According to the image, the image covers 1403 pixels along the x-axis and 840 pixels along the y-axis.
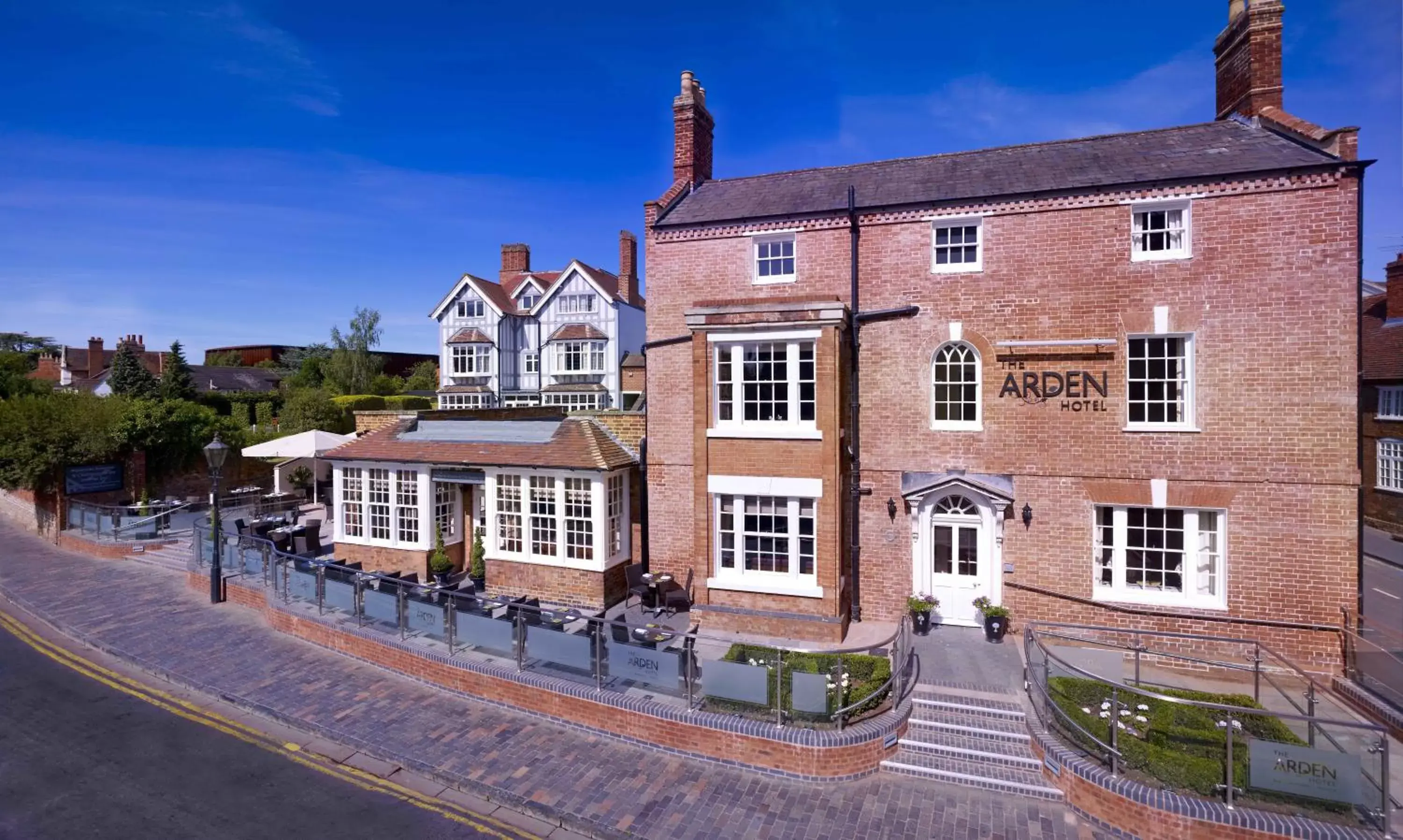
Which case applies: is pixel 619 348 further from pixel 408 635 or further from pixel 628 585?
pixel 408 635

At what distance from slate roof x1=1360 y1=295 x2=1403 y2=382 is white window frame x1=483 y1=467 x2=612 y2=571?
30421 mm

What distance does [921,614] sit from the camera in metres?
12.9

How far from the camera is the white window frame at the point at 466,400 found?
1606 inches

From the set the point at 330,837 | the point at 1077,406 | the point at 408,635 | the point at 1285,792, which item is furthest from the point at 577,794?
the point at 1077,406

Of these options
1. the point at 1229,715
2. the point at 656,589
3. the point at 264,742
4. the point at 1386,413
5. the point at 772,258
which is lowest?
the point at 264,742

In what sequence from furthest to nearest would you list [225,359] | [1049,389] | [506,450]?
1. [225,359]
2. [506,450]
3. [1049,389]

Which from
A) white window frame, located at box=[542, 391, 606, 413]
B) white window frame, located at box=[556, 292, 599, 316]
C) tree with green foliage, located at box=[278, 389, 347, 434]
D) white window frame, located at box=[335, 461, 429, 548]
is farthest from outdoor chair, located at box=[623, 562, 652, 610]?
tree with green foliage, located at box=[278, 389, 347, 434]

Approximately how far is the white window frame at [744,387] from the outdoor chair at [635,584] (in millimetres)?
3681

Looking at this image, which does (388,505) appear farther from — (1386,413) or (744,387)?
(1386,413)

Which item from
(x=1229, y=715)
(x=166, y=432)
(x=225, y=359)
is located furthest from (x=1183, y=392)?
(x=225, y=359)

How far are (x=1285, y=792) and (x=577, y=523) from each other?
1229cm

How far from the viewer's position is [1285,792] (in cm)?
722

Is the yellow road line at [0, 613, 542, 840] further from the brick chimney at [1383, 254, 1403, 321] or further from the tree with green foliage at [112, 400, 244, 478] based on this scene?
the brick chimney at [1383, 254, 1403, 321]

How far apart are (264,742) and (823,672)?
831 cm
